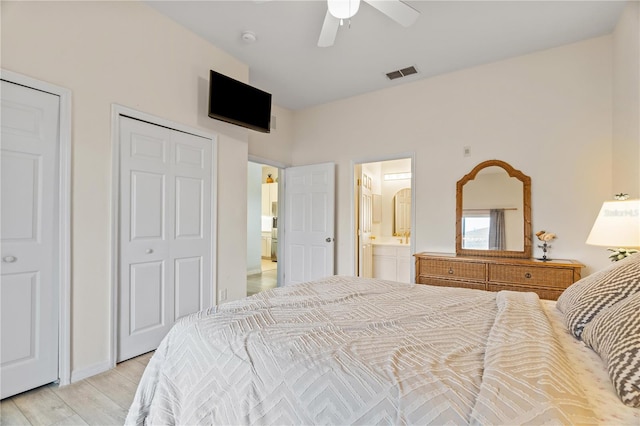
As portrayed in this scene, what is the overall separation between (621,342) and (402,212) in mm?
4794

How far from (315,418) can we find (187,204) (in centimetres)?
255

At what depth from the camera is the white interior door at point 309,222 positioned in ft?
14.5

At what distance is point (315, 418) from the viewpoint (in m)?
0.86

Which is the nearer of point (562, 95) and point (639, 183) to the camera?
point (639, 183)

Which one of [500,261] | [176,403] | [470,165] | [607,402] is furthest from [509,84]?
[176,403]

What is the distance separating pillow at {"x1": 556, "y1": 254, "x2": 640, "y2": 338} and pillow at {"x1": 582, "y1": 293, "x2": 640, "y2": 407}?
0.18 feet

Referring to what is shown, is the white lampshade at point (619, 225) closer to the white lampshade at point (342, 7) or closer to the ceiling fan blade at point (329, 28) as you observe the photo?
the white lampshade at point (342, 7)

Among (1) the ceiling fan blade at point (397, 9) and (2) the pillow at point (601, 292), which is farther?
(1) the ceiling fan blade at point (397, 9)

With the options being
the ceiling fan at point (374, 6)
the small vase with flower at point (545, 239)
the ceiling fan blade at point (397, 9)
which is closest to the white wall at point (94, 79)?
the ceiling fan at point (374, 6)

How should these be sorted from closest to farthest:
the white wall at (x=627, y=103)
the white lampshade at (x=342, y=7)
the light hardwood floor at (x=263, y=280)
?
the white lampshade at (x=342, y=7) < the white wall at (x=627, y=103) < the light hardwood floor at (x=263, y=280)

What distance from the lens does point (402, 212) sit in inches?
221

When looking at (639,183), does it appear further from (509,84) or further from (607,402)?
(607,402)

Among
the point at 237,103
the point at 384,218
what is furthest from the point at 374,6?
the point at 384,218

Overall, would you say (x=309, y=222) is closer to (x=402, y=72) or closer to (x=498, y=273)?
(x=402, y=72)
